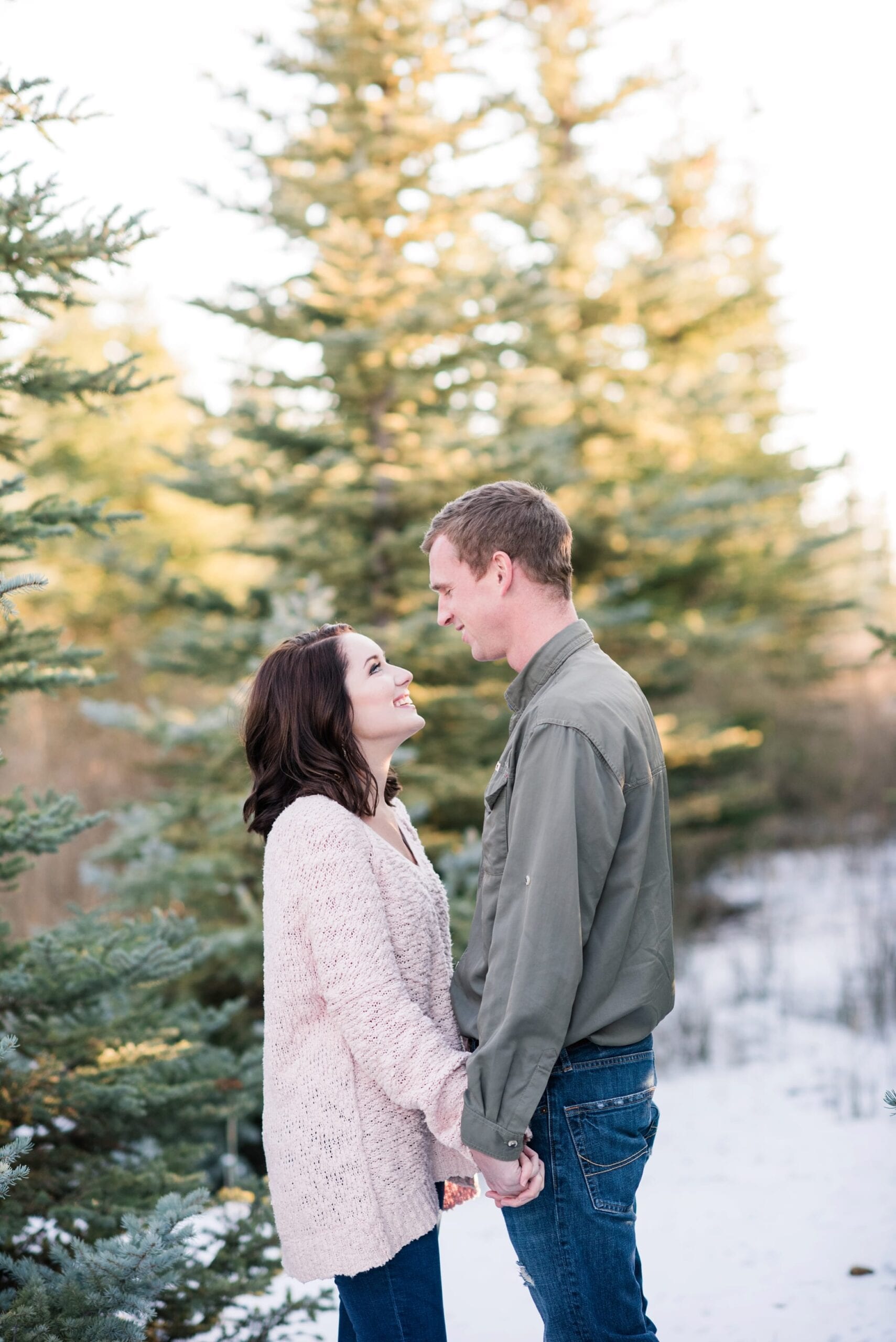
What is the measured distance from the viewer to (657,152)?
1335 centimetres

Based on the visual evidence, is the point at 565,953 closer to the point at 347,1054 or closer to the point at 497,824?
the point at 497,824

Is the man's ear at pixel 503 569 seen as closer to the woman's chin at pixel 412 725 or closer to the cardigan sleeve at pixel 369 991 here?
the woman's chin at pixel 412 725

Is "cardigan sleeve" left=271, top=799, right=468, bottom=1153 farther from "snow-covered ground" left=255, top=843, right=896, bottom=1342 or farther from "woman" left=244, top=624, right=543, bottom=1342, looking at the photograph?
"snow-covered ground" left=255, top=843, right=896, bottom=1342

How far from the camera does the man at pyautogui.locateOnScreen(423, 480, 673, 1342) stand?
209 centimetres

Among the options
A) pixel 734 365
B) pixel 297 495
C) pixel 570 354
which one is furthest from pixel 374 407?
pixel 734 365

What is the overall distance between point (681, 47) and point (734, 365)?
4356mm

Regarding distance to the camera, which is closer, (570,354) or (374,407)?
(374,407)

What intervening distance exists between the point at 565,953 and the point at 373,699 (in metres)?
0.78

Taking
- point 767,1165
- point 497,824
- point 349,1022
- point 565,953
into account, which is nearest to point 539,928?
point 565,953

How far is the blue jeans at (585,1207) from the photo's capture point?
218cm

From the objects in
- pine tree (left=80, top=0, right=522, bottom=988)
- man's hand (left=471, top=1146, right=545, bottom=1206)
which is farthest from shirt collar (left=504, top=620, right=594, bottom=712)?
pine tree (left=80, top=0, right=522, bottom=988)

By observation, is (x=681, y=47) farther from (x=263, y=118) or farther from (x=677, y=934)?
(x=677, y=934)

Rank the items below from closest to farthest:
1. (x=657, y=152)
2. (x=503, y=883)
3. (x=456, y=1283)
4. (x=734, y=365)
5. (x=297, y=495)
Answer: (x=503, y=883)
(x=456, y=1283)
(x=297, y=495)
(x=657, y=152)
(x=734, y=365)

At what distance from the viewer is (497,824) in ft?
7.78
